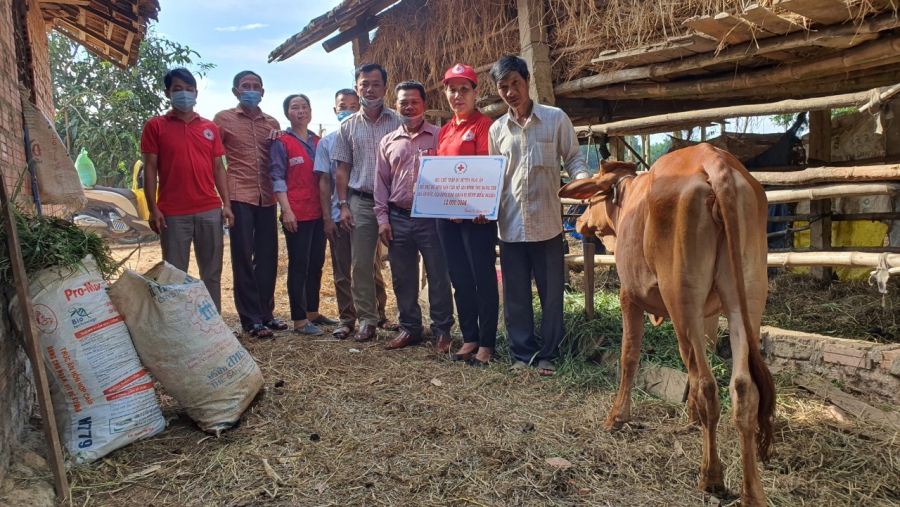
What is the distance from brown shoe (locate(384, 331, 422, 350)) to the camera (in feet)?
15.7

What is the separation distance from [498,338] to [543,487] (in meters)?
2.36

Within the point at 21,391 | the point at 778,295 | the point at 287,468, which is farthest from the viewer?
the point at 778,295

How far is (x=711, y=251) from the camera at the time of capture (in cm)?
246

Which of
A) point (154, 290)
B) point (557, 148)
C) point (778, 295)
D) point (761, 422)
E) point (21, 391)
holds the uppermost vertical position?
point (557, 148)

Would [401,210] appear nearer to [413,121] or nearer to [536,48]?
[413,121]

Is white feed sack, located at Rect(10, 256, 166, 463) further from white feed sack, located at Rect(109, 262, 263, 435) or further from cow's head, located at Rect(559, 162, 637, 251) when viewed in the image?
cow's head, located at Rect(559, 162, 637, 251)

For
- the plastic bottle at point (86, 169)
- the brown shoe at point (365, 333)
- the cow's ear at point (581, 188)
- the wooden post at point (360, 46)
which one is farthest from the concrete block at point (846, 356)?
the plastic bottle at point (86, 169)

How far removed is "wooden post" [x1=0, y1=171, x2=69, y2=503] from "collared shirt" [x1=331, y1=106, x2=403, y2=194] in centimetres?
257

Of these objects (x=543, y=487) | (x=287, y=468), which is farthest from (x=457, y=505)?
(x=287, y=468)

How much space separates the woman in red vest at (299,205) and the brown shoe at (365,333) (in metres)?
0.48

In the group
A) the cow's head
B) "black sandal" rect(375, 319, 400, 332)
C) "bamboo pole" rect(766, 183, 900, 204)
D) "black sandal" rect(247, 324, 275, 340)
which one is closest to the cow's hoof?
the cow's head

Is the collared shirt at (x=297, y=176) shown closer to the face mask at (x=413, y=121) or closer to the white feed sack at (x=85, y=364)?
the face mask at (x=413, y=121)

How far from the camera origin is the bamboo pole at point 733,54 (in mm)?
3510

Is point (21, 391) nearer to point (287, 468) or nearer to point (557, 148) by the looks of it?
point (287, 468)
